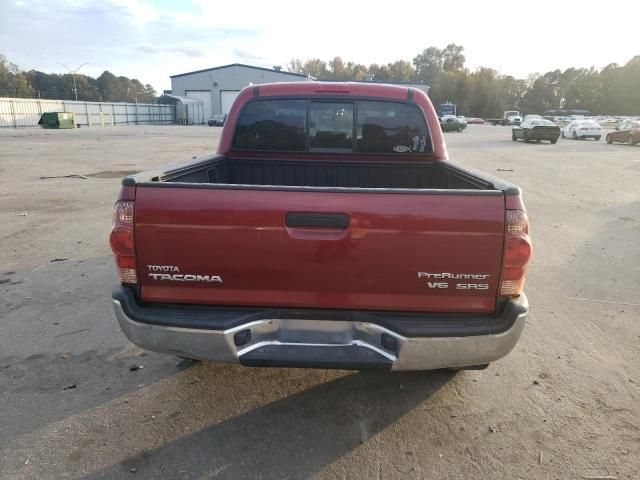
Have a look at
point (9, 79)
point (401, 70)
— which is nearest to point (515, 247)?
point (9, 79)

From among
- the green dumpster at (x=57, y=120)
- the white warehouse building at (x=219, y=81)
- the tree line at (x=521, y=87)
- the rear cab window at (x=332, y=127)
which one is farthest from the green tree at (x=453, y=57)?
the rear cab window at (x=332, y=127)

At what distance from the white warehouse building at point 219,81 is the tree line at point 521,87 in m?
31.5

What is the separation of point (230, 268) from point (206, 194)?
44 cm

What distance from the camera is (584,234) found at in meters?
7.95

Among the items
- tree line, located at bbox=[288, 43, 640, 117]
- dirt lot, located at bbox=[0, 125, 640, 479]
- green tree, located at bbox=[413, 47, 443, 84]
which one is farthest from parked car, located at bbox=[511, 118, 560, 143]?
green tree, located at bbox=[413, 47, 443, 84]

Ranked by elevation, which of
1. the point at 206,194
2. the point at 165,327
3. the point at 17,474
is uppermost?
the point at 206,194

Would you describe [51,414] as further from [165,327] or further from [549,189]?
[549,189]

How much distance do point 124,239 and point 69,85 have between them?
126 metres

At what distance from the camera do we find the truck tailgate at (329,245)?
2.48 meters

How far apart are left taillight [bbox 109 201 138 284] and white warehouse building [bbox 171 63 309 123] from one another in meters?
74.6

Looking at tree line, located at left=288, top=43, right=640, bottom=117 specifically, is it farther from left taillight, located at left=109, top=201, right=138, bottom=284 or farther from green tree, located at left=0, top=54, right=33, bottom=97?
Result: left taillight, located at left=109, top=201, right=138, bottom=284

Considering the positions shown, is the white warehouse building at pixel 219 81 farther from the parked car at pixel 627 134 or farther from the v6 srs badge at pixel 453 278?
the v6 srs badge at pixel 453 278

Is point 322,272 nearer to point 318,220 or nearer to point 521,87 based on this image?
point 318,220

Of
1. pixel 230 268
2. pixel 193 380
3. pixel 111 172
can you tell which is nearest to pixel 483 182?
pixel 230 268
